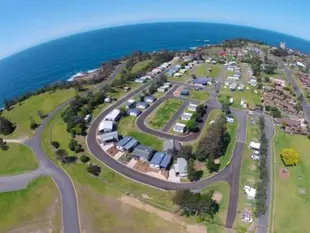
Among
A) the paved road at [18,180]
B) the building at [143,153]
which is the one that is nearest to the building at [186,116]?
the building at [143,153]

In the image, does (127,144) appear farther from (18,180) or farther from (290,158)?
(290,158)

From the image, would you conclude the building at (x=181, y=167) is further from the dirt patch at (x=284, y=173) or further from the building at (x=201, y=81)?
the building at (x=201, y=81)

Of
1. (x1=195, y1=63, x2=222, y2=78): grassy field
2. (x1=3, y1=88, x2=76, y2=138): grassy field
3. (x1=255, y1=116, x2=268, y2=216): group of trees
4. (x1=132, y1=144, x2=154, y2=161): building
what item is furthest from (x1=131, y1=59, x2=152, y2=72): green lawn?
(x1=255, y1=116, x2=268, y2=216): group of trees

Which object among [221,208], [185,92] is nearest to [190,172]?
[221,208]

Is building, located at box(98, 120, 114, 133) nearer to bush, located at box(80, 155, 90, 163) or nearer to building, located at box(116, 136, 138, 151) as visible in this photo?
building, located at box(116, 136, 138, 151)

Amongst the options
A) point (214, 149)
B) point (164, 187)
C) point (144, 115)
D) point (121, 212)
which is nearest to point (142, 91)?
point (144, 115)
